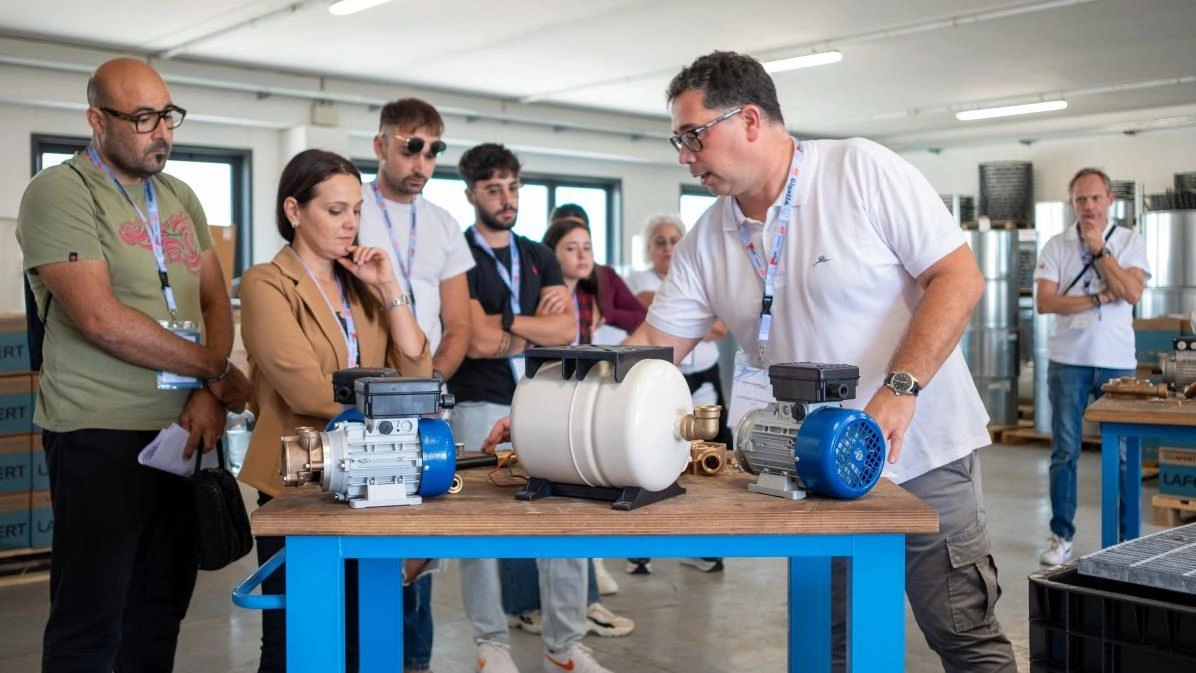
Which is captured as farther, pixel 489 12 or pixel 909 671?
pixel 489 12

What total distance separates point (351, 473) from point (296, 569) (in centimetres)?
15

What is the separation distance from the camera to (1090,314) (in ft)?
16.3

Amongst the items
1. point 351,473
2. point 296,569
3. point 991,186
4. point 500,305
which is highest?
point 991,186

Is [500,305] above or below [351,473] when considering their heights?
above

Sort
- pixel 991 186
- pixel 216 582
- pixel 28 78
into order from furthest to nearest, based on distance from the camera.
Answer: pixel 991 186 → pixel 28 78 → pixel 216 582

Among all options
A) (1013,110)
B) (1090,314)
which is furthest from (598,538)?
(1013,110)

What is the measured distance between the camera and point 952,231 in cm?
198

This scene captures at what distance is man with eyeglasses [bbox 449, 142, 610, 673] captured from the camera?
3104mm

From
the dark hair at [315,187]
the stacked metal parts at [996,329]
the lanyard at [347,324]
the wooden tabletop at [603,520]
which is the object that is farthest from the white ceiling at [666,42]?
the wooden tabletop at [603,520]

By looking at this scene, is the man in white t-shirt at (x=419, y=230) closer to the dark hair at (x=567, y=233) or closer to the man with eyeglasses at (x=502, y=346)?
the man with eyeglasses at (x=502, y=346)

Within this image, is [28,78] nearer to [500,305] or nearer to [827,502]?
[500,305]

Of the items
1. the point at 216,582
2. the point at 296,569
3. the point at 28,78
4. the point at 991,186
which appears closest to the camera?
the point at 296,569

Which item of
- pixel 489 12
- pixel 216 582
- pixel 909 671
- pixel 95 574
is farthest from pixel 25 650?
pixel 489 12

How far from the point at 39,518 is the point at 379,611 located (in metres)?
3.02
